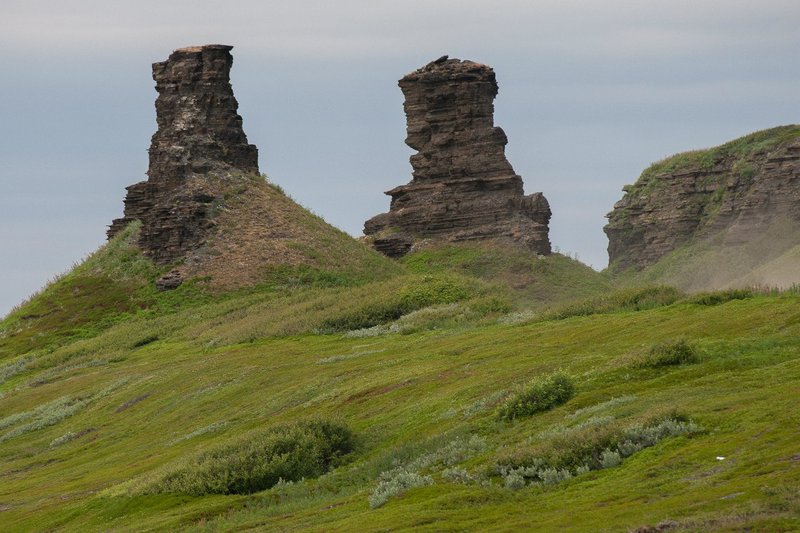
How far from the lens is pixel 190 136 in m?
105

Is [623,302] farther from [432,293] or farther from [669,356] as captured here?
[432,293]

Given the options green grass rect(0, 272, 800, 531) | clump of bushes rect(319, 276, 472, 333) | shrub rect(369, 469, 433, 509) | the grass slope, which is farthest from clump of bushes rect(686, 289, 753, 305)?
the grass slope

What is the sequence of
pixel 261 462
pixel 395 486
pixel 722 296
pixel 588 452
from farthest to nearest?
pixel 722 296
pixel 261 462
pixel 395 486
pixel 588 452

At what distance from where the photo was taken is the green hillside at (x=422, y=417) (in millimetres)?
24625

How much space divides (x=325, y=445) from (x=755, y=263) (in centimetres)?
8359

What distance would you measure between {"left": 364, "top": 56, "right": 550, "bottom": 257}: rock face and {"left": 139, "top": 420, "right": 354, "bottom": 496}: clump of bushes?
76247mm

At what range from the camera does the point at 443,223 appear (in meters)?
117

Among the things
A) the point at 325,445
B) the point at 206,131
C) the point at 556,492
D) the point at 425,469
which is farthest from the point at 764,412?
the point at 206,131

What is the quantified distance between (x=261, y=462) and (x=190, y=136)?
70928 mm

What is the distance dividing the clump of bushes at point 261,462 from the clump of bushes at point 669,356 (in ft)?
26.9

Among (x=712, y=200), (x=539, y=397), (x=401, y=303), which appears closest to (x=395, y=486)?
(x=539, y=397)

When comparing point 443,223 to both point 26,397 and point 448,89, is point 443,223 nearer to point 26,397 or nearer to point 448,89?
point 448,89

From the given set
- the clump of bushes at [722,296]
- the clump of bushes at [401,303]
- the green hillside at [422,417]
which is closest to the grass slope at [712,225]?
the clump of bushes at [401,303]

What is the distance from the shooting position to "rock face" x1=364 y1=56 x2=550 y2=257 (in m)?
116
